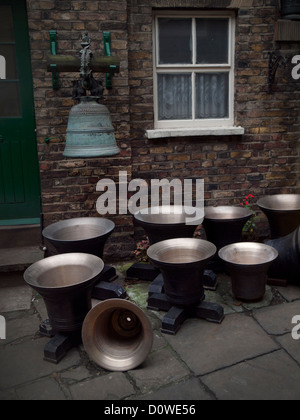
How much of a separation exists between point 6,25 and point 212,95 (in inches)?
95.0

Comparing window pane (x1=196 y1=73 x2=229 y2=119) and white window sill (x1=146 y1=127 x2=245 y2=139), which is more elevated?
window pane (x1=196 y1=73 x2=229 y2=119)

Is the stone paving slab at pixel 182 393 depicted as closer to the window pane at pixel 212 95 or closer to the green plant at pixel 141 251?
the green plant at pixel 141 251

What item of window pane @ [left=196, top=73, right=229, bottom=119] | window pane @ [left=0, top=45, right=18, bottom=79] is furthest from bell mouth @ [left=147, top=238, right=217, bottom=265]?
window pane @ [left=0, top=45, right=18, bottom=79]

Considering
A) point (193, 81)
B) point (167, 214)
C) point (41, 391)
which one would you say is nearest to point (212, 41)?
point (193, 81)

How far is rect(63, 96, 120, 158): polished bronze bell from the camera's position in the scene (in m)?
3.51

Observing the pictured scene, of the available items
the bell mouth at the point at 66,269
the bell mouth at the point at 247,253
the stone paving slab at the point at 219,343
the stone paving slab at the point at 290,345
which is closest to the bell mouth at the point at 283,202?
the bell mouth at the point at 247,253

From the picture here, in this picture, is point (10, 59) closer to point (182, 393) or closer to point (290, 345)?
point (182, 393)

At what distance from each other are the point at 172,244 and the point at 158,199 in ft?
4.04

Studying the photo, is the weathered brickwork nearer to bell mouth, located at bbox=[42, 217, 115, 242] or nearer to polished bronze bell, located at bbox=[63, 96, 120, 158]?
bell mouth, located at bbox=[42, 217, 115, 242]

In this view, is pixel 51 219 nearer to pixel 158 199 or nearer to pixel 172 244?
pixel 158 199

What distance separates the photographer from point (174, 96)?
477 centimetres

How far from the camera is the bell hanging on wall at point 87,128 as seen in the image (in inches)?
138

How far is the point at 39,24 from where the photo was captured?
4.09 metres

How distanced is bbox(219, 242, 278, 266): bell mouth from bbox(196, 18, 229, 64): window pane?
7.38ft
